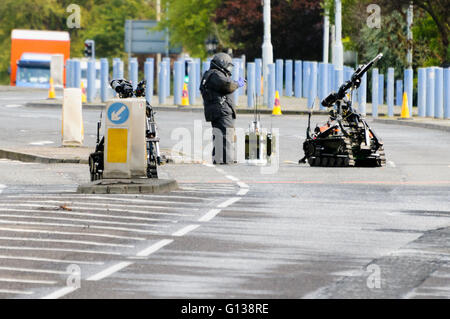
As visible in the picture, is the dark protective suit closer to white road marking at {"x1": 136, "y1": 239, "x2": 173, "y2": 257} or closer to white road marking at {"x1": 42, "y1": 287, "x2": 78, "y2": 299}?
white road marking at {"x1": 136, "y1": 239, "x2": 173, "y2": 257}

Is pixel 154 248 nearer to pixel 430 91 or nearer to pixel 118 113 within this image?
pixel 118 113

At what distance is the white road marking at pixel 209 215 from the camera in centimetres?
1570

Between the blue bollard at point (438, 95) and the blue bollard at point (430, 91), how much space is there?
0.39ft

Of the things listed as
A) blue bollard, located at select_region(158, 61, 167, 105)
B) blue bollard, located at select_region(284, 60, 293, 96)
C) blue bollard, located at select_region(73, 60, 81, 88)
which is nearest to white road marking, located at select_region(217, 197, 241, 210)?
blue bollard, located at select_region(158, 61, 167, 105)

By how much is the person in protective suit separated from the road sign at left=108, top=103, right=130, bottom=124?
5315 millimetres

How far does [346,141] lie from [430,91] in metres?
19.2

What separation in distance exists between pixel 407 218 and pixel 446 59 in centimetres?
3498

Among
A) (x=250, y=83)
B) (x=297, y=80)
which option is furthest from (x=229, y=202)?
(x=297, y=80)

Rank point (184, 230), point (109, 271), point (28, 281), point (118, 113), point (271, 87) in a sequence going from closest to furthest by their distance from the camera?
point (28, 281) → point (109, 271) → point (184, 230) → point (118, 113) → point (271, 87)

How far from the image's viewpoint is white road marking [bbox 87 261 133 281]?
11211 millimetres

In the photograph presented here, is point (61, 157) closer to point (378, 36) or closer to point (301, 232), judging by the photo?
point (301, 232)

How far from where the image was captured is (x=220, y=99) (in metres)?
24.8

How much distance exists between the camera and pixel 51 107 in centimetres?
5056

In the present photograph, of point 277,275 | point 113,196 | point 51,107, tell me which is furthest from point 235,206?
point 51,107
